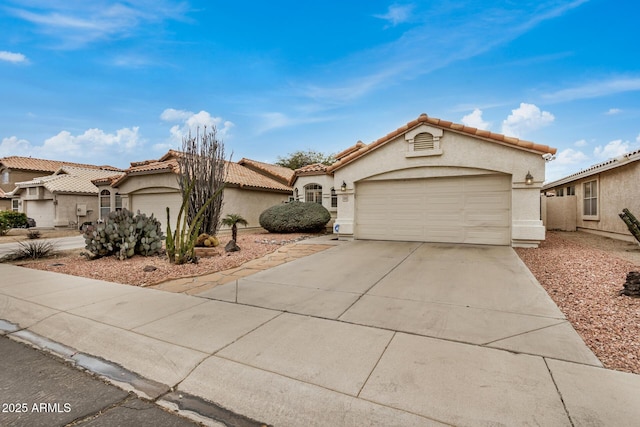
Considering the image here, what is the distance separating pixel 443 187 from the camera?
10812mm

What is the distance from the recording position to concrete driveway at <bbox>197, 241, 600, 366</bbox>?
11.5 ft

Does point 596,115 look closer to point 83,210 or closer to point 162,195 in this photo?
point 162,195

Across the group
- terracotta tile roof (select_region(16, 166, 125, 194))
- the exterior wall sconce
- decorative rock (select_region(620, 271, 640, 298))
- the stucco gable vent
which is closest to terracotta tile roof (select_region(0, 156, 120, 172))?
terracotta tile roof (select_region(16, 166, 125, 194))

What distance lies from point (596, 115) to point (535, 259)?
9316 mm

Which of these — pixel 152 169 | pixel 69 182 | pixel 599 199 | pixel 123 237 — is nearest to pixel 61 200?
pixel 69 182

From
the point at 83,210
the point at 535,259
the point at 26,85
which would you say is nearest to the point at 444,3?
the point at 535,259

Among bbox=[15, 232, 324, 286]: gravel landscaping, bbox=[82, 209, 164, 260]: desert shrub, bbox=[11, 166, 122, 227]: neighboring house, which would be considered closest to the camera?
bbox=[15, 232, 324, 286]: gravel landscaping

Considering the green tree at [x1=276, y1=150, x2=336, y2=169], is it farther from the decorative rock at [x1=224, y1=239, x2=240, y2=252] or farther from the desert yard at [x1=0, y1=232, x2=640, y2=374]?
the decorative rock at [x1=224, y1=239, x2=240, y2=252]

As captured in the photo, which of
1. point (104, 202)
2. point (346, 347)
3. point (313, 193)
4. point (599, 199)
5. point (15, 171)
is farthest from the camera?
point (15, 171)

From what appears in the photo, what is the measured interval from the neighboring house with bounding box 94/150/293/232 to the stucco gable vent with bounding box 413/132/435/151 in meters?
8.86

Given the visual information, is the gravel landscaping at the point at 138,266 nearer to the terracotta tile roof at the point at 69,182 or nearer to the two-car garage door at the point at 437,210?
the two-car garage door at the point at 437,210

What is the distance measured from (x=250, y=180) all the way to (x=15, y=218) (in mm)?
19146

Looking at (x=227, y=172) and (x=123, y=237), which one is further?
(x=227, y=172)

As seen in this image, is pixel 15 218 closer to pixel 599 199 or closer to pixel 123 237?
pixel 123 237
